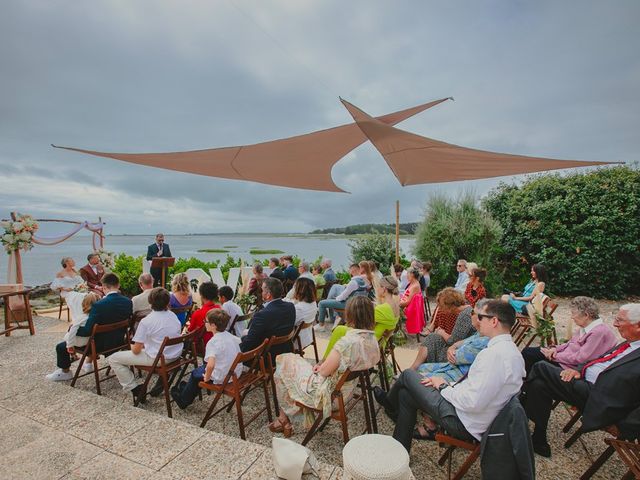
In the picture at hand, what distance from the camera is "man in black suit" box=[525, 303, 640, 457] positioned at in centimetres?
201

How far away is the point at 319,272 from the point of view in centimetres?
736

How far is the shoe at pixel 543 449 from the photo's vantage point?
239cm

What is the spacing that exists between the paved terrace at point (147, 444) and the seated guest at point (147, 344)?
0.86 ft

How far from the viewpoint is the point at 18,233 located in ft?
21.3

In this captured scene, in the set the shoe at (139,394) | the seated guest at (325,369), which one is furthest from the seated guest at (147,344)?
the seated guest at (325,369)

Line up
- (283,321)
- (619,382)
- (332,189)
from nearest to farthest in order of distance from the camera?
1. (619,382)
2. (283,321)
3. (332,189)

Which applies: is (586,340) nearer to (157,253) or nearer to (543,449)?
(543,449)

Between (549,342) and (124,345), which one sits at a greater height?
(124,345)

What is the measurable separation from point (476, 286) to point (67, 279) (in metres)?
7.20

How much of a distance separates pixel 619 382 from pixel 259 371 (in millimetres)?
2704

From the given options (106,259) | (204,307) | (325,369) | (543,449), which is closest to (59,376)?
(204,307)

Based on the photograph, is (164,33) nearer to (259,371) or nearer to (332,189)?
(332,189)

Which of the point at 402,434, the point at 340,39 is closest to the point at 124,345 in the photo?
the point at 402,434

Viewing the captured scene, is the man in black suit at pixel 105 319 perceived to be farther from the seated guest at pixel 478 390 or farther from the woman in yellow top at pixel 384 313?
the seated guest at pixel 478 390
